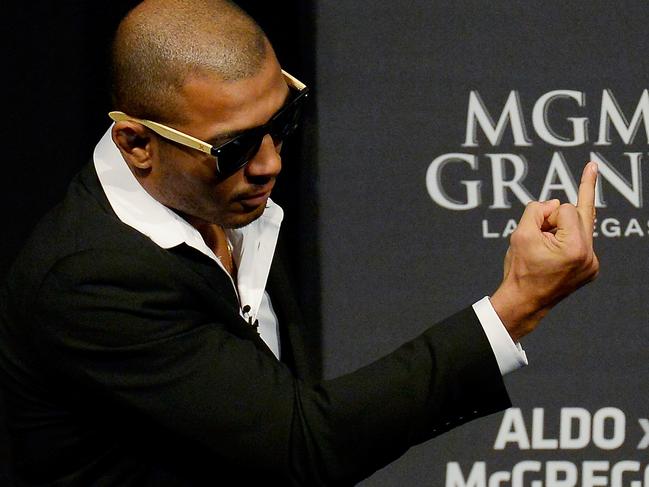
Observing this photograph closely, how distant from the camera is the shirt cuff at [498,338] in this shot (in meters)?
1.32

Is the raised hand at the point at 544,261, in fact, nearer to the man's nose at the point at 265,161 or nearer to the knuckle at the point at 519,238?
the knuckle at the point at 519,238

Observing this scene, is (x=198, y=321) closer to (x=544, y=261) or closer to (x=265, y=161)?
(x=265, y=161)

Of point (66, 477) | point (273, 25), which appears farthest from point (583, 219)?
point (273, 25)

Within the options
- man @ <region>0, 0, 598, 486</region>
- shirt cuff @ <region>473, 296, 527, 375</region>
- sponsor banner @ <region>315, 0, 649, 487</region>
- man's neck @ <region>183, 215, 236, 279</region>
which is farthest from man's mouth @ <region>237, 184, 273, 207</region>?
sponsor banner @ <region>315, 0, 649, 487</region>

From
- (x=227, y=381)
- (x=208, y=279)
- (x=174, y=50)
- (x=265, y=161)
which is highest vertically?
(x=174, y=50)

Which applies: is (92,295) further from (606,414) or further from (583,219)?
(606,414)

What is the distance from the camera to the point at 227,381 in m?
1.30

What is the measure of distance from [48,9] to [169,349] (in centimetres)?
112

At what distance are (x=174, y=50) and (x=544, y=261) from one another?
435 millimetres

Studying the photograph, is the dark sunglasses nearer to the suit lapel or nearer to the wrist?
the suit lapel

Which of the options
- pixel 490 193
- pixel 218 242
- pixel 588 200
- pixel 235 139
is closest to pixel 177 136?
pixel 235 139

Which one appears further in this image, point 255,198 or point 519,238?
point 255,198

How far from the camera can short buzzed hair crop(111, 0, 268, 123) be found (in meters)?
1.31

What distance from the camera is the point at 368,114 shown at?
2.10 m
